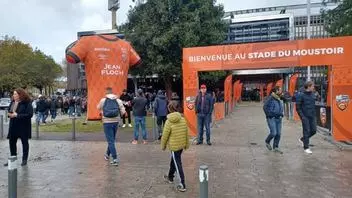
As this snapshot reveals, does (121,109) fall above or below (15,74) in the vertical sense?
below

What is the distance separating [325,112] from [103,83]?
28.9 ft

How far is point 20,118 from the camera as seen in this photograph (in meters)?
8.45

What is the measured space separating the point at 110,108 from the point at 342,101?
6.77 m

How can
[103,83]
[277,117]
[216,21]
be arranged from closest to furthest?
[277,117]
[103,83]
[216,21]

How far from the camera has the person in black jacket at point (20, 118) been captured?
841 centimetres

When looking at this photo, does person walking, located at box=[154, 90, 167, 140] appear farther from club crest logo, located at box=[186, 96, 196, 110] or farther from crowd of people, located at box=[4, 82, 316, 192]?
club crest logo, located at box=[186, 96, 196, 110]

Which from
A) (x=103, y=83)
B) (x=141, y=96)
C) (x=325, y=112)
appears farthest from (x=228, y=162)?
(x=103, y=83)

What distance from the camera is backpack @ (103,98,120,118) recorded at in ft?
28.0

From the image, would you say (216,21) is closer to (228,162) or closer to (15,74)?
(228,162)

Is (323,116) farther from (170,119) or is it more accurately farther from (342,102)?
(170,119)

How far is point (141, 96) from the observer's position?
12250 millimetres

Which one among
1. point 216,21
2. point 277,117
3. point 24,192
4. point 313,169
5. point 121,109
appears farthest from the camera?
point 216,21

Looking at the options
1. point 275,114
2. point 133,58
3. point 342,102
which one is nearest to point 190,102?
point 275,114

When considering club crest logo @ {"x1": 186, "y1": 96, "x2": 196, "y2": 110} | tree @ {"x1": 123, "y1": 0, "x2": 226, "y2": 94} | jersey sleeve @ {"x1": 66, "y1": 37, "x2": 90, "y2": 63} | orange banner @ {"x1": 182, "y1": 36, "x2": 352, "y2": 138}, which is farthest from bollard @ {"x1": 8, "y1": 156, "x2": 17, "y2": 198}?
tree @ {"x1": 123, "y1": 0, "x2": 226, "y2": 94}
